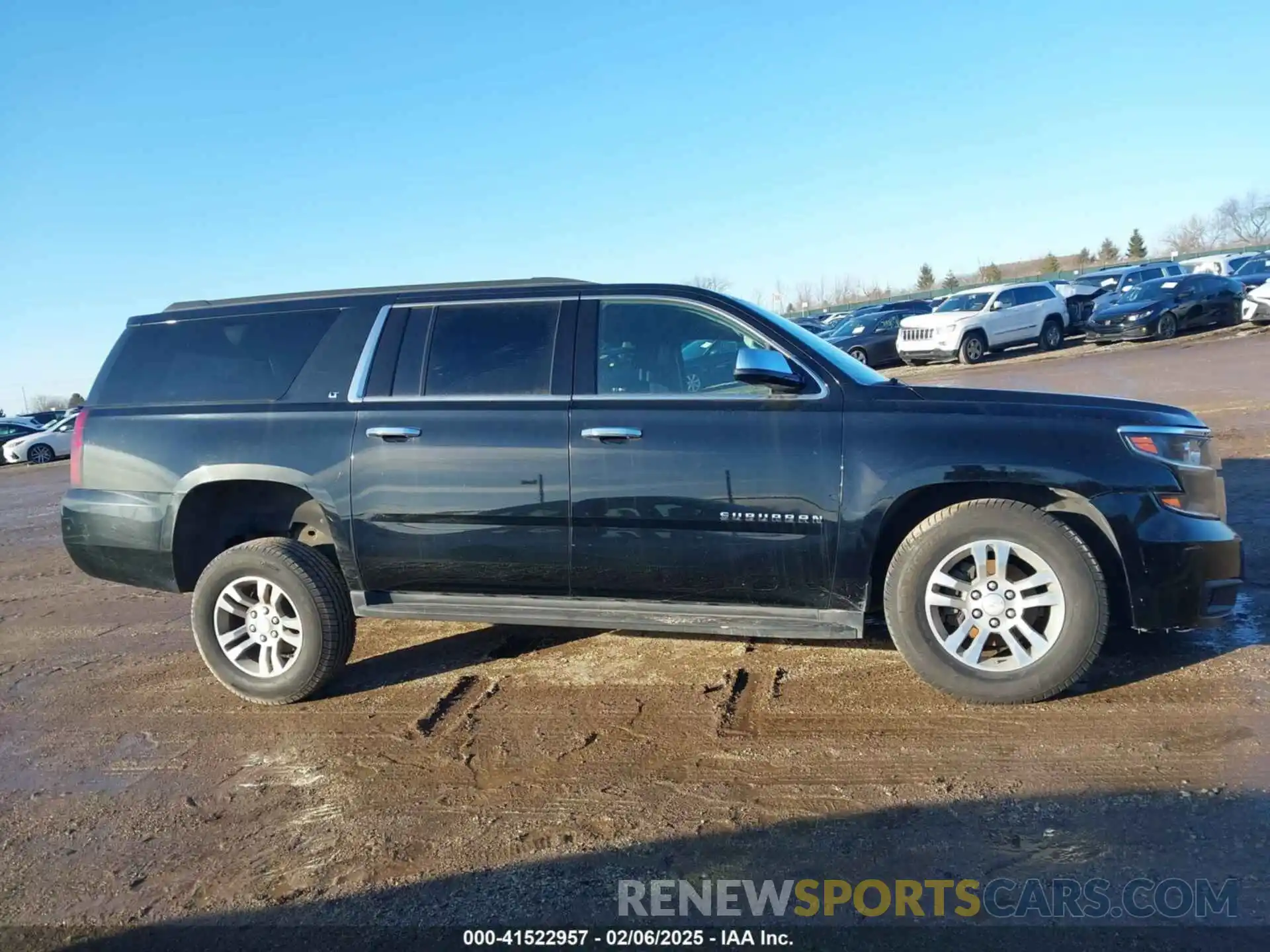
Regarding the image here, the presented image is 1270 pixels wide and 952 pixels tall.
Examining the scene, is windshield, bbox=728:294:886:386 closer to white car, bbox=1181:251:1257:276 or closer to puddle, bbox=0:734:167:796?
puddle, bbox=0:734:167:796

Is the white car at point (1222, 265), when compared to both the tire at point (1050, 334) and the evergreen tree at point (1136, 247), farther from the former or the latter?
the evergreen tree at point (1136, 247)

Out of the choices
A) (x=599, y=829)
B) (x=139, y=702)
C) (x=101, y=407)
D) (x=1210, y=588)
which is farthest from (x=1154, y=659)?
(x=101, y=407)

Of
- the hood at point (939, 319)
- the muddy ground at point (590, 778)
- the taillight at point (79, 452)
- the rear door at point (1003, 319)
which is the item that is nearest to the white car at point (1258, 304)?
the rear door at point (1003, 319)

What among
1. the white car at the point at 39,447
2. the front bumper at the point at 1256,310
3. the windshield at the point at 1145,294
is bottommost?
the white car at the point at 39,447

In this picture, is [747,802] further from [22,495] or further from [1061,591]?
[22,495]

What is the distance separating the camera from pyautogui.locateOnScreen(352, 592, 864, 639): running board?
4.01 metres

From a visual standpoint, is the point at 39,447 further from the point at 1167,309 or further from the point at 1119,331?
the point at 1167,309

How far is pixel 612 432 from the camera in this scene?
4094 millimetres

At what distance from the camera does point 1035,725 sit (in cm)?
369

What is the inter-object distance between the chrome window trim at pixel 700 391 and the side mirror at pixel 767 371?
49 mm

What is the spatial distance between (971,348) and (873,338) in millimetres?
3258

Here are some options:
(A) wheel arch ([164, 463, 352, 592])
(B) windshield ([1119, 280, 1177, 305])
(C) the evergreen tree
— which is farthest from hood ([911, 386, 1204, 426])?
(C) the evergreen tree

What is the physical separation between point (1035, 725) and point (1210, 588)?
3.13ft

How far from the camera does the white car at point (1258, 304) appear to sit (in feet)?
70.0
